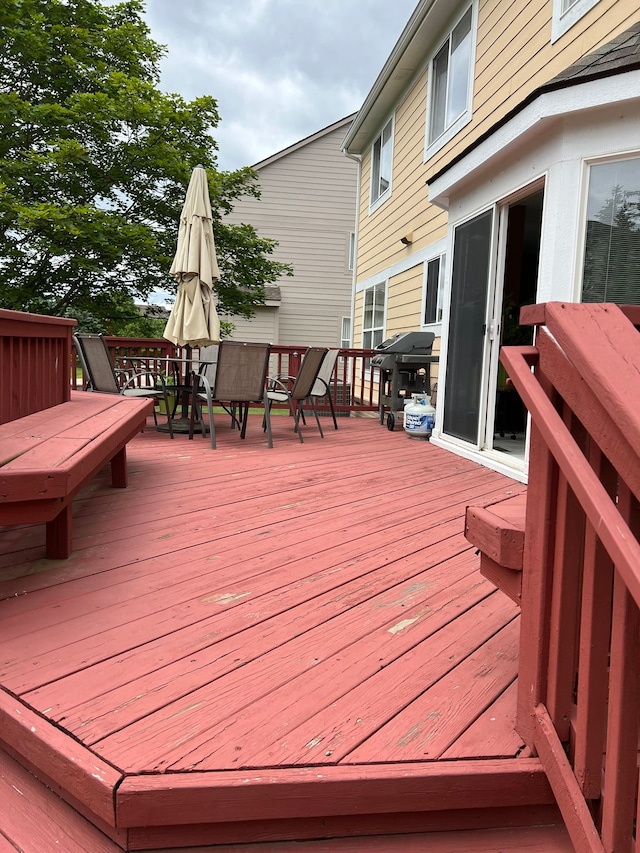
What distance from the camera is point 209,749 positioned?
122cm

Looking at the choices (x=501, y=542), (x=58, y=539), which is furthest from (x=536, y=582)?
(x=58, y=539)

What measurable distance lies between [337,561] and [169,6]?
16868 mm

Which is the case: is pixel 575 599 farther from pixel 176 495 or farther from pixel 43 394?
pixel 43 394

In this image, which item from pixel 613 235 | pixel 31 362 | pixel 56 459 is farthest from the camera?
pixel 613 235

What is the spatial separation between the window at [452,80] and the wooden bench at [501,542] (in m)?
6.07

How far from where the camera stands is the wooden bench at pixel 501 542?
1.36m

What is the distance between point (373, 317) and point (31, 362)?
7734 mm

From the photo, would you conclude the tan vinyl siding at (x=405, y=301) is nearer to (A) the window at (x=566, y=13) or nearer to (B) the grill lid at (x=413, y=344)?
(B) the grill lid at (x=413, y=344)

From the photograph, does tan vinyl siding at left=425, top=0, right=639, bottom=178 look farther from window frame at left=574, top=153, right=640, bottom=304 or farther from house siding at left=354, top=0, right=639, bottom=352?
window frame at left=574, top=153, right=640, bottom=304

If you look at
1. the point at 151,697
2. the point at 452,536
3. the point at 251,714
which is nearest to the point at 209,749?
the point at 251,714

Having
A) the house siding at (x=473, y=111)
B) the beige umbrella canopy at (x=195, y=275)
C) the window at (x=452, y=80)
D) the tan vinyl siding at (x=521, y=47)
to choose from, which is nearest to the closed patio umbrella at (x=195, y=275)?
the beige umbrella canopy at (x=195, y=275)

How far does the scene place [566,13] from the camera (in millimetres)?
4652

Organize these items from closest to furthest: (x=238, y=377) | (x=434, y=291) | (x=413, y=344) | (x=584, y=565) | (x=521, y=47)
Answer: (x=584, y=565), (x=238, y=377), (x=521, y=47), (x=413, y=344), (x=434, y=291)

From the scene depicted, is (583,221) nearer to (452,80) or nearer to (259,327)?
(452,80)
